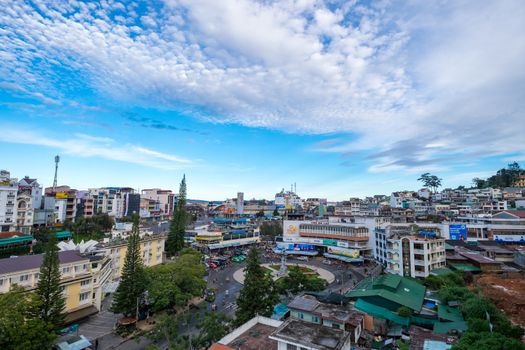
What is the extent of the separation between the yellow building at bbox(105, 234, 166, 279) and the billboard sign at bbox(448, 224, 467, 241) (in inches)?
2089

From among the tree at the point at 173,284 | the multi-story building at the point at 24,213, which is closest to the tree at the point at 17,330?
the tree at the point at 173,284

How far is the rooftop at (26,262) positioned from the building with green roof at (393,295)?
27.0 metres

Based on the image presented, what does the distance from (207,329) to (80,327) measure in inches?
571

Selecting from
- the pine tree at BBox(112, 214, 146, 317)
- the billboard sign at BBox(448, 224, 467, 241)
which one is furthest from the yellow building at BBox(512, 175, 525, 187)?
the pine tree at BBox(112, 214, 146, 317)

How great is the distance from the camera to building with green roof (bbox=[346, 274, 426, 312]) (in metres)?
22.9

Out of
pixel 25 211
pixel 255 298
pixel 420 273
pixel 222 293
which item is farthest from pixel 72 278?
pixel 25 211

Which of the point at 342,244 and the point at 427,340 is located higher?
the point at 342,244

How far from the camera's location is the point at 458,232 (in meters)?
52.5

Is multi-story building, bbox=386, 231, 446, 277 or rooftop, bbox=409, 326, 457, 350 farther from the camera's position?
multi-story building, bbox=386, 231, 446, 277

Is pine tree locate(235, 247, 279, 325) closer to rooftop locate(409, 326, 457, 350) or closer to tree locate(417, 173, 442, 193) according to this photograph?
rooftop locate(409, 326, 457, 350)

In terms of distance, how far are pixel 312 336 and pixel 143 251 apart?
115 ft

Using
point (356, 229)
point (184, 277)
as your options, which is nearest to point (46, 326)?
point (184, 277)

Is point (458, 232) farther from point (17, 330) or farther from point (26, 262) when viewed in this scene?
point (26, 262)

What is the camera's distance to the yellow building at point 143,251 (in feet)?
123
